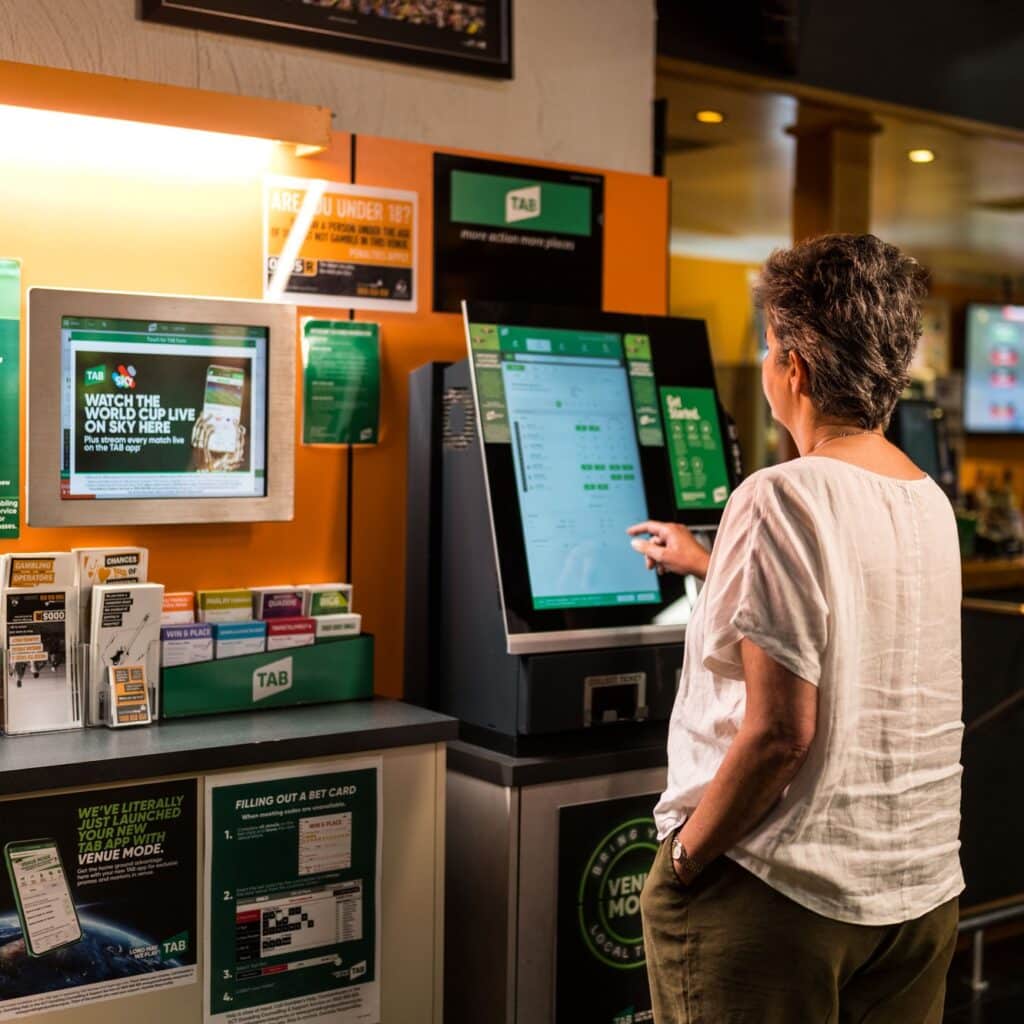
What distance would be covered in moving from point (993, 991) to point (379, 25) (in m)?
3.12

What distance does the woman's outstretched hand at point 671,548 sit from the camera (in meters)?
2.54

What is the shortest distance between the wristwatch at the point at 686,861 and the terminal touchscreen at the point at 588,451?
2.31 feet

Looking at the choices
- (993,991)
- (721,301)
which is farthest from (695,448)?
(721,301)

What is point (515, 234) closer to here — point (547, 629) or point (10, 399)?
point (547, 629)

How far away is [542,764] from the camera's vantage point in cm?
244

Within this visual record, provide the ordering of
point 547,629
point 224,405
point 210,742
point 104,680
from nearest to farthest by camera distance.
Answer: point 210,742 < point 104,680 < point 547,629 < point 224,405

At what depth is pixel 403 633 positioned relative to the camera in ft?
9.53

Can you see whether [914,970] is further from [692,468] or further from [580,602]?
[692,468]

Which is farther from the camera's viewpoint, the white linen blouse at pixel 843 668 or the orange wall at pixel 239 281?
the orange wall at pixel 239 281

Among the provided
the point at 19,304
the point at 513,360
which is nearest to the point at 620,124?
the point at 513,360

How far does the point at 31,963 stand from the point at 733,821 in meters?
1.12

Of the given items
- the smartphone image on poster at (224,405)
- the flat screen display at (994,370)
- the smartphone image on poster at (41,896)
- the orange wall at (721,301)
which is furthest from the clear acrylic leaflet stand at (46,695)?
the flat screen display at (994,370)

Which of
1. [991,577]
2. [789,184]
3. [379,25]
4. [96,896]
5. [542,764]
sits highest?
[789,184]

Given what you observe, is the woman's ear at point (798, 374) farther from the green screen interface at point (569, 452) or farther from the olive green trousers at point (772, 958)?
the green screen interface at point (569, 452)
